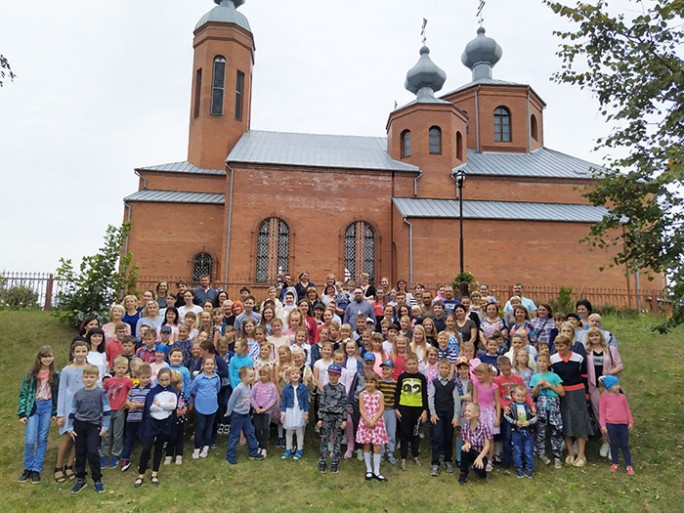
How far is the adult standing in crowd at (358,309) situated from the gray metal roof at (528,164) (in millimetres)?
14846

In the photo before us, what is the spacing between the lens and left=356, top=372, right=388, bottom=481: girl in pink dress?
619 centimetres

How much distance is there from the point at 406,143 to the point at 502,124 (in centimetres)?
663

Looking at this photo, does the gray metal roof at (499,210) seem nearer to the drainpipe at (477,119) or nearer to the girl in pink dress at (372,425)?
the drainpipe at (477,119)

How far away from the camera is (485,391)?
Result: 641cm

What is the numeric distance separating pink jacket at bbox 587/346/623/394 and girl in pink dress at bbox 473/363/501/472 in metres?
1.48

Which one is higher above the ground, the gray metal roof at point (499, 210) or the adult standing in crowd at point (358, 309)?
the gray metal roof at point (499, 210)

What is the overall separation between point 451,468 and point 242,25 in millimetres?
23577

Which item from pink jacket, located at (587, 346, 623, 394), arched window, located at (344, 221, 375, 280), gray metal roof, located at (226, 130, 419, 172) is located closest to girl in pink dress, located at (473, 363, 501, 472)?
pink jacket, located at (587, 346, 623, 394)

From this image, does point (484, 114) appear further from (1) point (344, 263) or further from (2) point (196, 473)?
(2) point (196, 473)

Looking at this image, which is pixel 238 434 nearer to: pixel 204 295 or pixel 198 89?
pixel 204 295

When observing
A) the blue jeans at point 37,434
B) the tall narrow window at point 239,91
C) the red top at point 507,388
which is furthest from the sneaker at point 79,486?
the tall narrow window at point 239,91

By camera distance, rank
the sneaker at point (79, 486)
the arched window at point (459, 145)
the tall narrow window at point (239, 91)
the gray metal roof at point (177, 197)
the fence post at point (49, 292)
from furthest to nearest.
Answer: the tall narrow window at point (239, 91) < the arched window at point (459, 145) < the gray metal roof at point (177, 197) < the fence post at point (49, 292) < the sneaker at point (79, 486)

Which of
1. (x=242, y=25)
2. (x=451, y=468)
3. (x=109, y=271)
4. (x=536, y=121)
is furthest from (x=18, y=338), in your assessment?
(x=536, y=121)

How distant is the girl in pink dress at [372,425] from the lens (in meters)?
6.19
